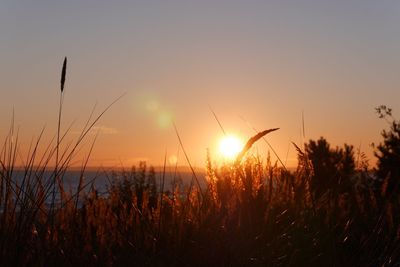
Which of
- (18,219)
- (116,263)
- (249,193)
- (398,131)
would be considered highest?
(398,131)

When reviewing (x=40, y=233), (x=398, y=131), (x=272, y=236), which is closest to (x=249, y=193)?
(x=272, y=236)

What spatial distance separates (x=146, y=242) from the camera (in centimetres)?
391

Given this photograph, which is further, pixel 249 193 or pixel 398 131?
pixel 398 131

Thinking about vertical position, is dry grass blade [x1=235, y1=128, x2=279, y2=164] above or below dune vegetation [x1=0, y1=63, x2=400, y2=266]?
above

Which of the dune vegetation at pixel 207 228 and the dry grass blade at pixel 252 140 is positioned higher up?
the dry grass blade at pixel 252 140

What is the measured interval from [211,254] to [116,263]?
604mm

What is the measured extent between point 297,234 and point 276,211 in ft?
1.58

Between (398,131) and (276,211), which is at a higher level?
(398,131)

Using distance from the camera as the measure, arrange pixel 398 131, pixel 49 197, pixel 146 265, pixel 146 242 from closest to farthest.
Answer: pixel 146 265, pixel 146 242, pixel 49 197, pixel 398 131

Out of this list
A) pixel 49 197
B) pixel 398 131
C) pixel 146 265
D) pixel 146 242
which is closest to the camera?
pixel 146 265

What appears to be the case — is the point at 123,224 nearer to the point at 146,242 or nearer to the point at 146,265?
the point at 146,242

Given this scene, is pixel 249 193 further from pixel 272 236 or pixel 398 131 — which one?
pixel 398 131

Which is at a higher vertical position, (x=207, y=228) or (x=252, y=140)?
(x=252, y=140)

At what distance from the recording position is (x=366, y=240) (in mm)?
4121
